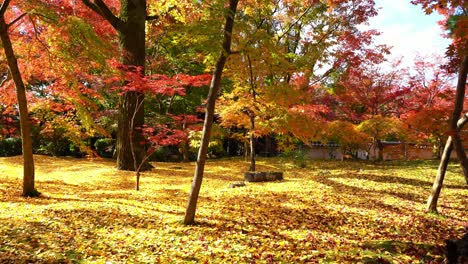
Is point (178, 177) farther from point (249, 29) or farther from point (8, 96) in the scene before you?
point (249, 29)

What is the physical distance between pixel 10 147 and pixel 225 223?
16.8 metres

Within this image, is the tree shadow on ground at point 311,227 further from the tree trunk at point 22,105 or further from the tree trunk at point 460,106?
the tree trunk at point 22,105

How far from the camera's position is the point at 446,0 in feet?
18.7

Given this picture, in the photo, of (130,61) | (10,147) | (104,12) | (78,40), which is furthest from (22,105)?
(10,147)

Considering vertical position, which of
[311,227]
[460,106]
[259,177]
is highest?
[460,106]

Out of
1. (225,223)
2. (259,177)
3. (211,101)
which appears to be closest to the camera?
(211,101)

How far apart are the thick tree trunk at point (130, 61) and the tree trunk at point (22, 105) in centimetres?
469

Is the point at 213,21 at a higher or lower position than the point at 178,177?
higher

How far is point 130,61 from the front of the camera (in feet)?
38.4

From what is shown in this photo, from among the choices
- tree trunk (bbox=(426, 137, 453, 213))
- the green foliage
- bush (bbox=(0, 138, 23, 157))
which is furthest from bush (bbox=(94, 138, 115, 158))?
tree trunk (bbox=(426, 137, 453, 213))

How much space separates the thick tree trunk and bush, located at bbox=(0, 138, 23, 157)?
31.6 ft

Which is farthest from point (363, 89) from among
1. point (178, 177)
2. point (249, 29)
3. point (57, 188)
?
point (57, 188)

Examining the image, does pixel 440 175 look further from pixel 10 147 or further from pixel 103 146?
pixel 10 147

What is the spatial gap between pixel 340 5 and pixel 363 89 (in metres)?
4.21
